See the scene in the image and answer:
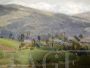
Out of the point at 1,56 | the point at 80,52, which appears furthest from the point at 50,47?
the point at 1,56

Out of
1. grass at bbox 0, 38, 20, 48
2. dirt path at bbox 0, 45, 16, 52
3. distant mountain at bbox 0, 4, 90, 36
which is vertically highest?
distant mountain at bbox 0, 4, 90, 36

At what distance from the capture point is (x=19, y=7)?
4.82 metres

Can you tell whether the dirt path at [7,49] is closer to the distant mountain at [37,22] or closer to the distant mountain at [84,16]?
the distant mountain at [37,22]

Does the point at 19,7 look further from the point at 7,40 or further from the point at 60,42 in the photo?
the point at 60,42

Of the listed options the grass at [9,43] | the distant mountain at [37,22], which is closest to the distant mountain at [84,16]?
the distant mountain at [37,22]

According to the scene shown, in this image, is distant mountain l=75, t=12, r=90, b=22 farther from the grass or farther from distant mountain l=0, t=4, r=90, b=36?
the grass

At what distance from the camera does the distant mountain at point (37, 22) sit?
187 inches

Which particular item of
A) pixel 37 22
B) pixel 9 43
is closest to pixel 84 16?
pixel 37 22

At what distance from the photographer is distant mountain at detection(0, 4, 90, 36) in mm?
4758

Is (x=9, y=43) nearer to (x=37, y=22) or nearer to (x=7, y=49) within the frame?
(x=7, y=49)

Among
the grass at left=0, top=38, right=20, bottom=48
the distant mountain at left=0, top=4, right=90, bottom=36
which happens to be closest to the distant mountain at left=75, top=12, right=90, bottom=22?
the distant mountain at left=0, top=4, right=90, bottom=36

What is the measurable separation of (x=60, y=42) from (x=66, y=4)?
0.66 m

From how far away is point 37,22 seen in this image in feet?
15.7

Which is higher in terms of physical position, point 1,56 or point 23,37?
point 23,37
